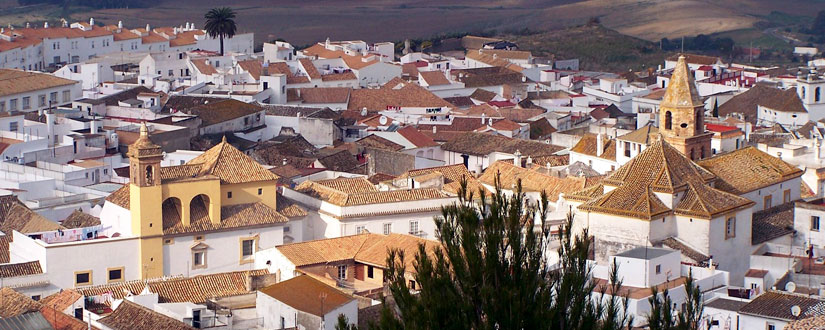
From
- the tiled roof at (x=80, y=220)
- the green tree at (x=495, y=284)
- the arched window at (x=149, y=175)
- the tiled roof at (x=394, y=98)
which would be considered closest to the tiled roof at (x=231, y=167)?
the arched window at (x=149, y=175)

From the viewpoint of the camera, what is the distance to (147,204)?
1490 inches

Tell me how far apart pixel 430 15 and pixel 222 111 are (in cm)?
8101


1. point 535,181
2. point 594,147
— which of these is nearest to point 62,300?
point 535,181

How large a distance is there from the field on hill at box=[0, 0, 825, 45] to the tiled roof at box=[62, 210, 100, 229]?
75008mm

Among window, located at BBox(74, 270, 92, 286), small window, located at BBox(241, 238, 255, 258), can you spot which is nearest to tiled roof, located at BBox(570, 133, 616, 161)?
small window, located at BBox(241, 238, 255, 258)

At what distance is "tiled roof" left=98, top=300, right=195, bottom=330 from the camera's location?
3133cm

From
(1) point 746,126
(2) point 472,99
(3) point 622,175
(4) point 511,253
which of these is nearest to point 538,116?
(2) point 472,99

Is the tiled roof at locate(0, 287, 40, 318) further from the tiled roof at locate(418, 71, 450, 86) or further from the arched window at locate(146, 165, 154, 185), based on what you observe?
the tiled roof at locate(418, 71, 450, 86)

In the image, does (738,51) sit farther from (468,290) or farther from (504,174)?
(468,290)

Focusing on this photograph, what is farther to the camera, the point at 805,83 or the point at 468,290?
the point at 805,83

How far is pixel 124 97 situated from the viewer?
63.4 meters

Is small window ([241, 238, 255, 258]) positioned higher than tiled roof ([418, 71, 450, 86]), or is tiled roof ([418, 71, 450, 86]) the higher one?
tiled roof ([418, 71, 450, 86])

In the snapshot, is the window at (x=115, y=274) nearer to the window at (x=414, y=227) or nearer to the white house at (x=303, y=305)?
the white house at (x=303, y=305)

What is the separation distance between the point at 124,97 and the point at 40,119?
7.22 metres
